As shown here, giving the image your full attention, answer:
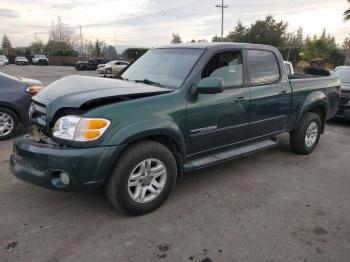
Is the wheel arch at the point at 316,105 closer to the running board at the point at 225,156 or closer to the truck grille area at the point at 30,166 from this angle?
the running board at the point at 225,156

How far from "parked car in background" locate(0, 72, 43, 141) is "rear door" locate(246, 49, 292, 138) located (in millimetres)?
4220

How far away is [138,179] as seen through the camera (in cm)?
353

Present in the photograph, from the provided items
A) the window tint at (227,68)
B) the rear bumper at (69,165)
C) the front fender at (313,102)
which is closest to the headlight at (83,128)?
the rear bumper at (69,165)

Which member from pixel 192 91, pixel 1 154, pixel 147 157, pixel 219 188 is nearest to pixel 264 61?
pixel 192 91

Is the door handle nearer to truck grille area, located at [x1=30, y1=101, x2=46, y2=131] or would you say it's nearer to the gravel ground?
the gravel ground

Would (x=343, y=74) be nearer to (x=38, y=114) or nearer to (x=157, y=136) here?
(x=157, y=136)

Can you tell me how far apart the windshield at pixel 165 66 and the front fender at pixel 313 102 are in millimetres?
2306

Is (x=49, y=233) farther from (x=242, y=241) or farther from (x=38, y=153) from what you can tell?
(x=242, y=241)

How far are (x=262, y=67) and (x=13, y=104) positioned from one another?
178 inches

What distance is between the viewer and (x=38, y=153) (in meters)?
3.26

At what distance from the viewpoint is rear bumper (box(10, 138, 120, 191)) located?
3.13m

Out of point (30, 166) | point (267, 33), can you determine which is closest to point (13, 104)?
point (30, 166)

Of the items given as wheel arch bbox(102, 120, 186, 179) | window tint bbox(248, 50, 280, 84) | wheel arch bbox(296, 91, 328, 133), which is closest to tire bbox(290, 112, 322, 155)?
wheel arch bbox(296, 91, 328, 133)

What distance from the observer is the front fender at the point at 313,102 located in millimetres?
5547
